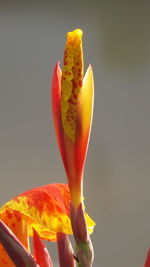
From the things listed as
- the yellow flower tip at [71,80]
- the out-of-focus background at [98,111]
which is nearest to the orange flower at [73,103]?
the yellow flower tip at [71,80]

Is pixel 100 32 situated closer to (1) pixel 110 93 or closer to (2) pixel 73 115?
(1) pixel 110 93

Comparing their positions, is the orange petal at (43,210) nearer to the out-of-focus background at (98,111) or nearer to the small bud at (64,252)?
the small bud at (64,252)

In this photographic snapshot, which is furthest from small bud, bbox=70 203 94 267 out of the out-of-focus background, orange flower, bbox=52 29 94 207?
the out-of-focus background

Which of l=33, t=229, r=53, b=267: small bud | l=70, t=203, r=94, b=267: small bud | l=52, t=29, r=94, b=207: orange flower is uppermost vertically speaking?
l=52, t=29, r=94, b=207: orange flower

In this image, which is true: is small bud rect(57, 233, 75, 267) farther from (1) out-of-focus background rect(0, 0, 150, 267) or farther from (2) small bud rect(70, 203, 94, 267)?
(1) out-of-focus background rect(0, 0, 150, 267)

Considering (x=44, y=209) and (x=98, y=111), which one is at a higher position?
(x=98, y=111)

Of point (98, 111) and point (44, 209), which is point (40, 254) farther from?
point (98, 111)

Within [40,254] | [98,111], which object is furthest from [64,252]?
[98,111]
